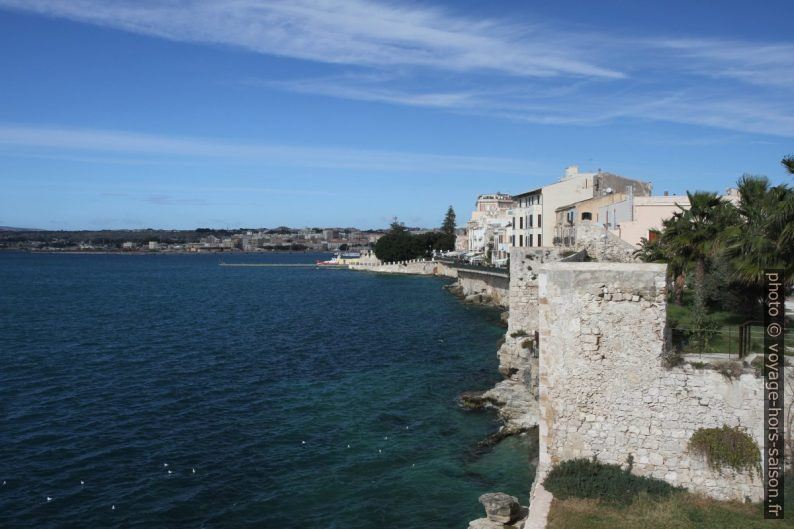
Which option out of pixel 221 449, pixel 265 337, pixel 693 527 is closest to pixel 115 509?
pixel 221 449

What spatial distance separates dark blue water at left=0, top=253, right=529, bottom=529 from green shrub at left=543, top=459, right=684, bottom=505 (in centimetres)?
394

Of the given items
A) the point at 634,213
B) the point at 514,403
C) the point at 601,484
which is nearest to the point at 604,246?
the point at 634,213

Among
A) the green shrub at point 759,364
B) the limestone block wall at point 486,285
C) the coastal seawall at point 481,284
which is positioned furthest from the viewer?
the coastal seawall at point 481,284

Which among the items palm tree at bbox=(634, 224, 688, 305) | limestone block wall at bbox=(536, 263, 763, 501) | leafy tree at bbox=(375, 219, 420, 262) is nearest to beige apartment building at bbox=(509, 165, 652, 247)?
palm tree at bbox=(634, 224, 688, 305)

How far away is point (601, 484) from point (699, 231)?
10.5 m

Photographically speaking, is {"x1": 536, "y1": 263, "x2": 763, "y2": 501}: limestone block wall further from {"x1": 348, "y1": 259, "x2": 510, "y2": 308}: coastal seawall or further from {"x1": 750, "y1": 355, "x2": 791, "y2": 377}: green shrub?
{"x1": 348, "y1": 259, "x2": 510, "y2": 308}: coastal seawall

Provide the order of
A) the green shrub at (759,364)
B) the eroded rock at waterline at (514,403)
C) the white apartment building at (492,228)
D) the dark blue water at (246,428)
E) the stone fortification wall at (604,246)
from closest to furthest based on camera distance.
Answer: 1. the green shrub at (759,364)
2. the dark blue water at (246,428)
3. the eroded rock at waterline at (514,403)
4. the stone fortification wall at (604,246)
5. the white apartment building at (492,228)

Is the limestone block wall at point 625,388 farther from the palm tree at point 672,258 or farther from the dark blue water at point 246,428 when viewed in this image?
the palm tree at point 672,258

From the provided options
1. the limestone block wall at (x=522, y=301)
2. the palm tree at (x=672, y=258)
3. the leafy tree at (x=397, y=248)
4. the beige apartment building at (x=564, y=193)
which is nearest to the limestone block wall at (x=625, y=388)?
the palm tree at (x=672, y=258)

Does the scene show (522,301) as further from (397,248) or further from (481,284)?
(397,248)

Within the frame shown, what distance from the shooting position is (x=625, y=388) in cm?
1306

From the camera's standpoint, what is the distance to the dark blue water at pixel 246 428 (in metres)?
17.3

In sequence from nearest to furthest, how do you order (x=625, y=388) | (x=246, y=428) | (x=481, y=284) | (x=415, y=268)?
(x=625, y=388)
(x=246, y=428)
(x=481, y=284)
(x=415, y=268)

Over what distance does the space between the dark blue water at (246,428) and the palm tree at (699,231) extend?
8348 millimetres
